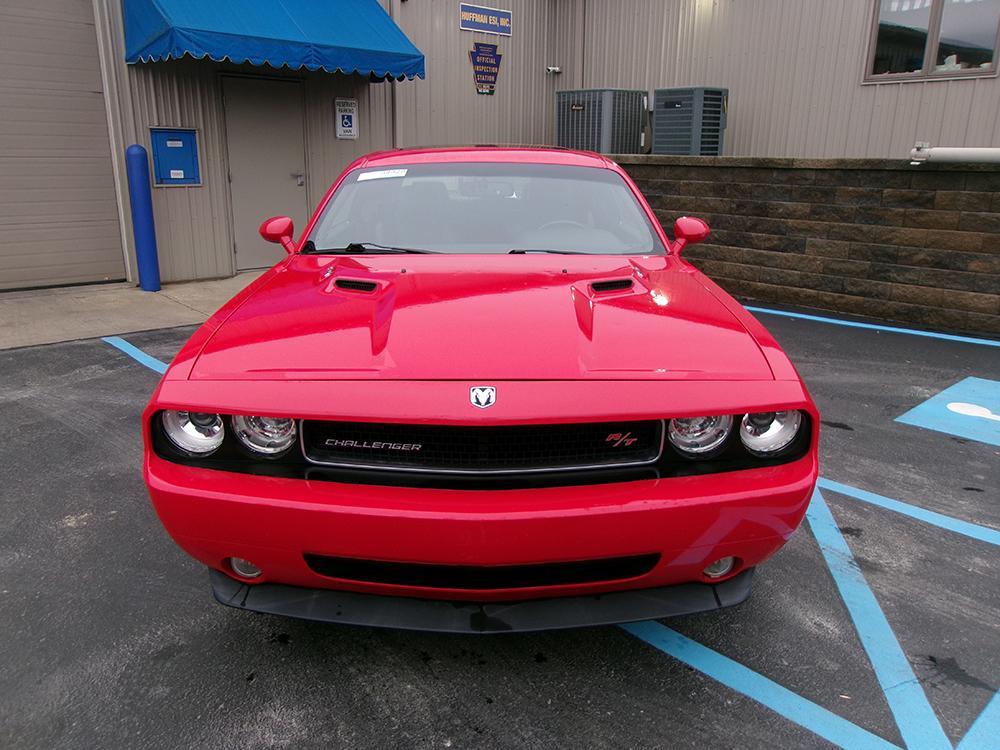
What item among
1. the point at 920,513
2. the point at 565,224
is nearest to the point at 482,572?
the point at 565,224

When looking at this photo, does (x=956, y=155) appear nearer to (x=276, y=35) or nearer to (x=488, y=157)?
(x=488, y=157)

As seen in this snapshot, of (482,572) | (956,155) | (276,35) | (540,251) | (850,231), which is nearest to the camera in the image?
(482,572)

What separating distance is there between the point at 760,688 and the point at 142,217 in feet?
28.3

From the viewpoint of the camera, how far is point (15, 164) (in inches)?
332

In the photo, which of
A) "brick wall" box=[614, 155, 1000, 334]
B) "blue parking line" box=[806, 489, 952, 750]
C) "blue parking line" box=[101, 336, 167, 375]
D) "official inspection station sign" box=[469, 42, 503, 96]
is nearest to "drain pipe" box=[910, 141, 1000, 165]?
"brick wall" box=[614, 155, 1000, 334]

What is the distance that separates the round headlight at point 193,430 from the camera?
2.19m

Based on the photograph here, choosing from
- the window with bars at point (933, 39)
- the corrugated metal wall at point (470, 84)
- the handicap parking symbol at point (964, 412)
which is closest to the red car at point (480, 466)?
the handicap parking symbol at point (964, 412)

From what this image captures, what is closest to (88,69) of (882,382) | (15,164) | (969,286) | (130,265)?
(15,164)

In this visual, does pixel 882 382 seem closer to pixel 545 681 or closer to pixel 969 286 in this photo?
pixel 969 286

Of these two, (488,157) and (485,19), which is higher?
(485,19)

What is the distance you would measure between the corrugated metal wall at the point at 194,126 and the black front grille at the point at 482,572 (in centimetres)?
839

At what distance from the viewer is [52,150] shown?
8648 mm

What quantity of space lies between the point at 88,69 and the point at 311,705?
8.93 metres

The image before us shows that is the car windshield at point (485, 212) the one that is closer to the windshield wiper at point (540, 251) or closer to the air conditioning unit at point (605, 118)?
the windshield wiper at point (540, 251)
